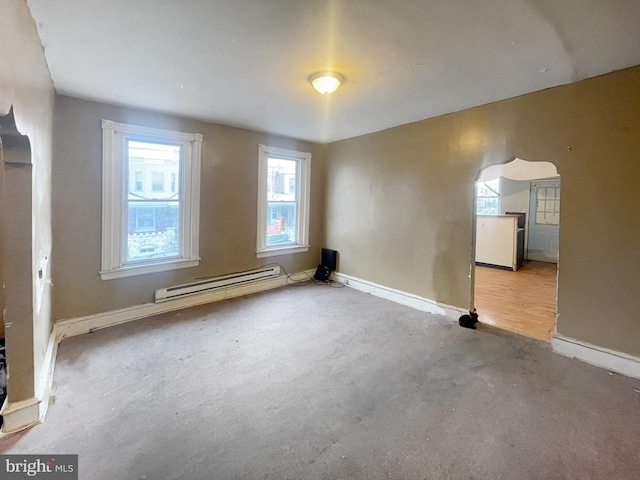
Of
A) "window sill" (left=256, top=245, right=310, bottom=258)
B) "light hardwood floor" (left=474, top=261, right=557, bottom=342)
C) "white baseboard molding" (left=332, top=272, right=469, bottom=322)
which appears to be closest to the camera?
"light hardwood floor" (left=474, top=261, right=557, bottom=342)

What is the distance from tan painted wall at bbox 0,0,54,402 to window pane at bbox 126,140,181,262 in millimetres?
1127

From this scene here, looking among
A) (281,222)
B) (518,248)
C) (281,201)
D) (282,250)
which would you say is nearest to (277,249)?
(282,250)

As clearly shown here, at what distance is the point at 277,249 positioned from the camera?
4.65m

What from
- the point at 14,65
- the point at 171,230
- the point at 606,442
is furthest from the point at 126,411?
the point at 606,442

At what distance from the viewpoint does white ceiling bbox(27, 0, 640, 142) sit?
1.64m

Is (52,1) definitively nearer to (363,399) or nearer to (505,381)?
(363,399)

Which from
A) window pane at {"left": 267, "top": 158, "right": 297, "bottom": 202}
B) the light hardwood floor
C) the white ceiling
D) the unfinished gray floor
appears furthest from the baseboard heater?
the light hardwood floor

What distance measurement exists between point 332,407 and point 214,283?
2579 millimetres

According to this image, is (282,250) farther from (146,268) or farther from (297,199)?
(146,268)

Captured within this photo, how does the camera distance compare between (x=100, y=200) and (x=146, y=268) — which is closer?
(x=100, y=200)

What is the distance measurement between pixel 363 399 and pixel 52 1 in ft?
9.50

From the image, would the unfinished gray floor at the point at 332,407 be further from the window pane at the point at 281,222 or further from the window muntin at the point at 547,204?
the window muntin at the point at 547,204

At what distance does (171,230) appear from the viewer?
3.70 metres

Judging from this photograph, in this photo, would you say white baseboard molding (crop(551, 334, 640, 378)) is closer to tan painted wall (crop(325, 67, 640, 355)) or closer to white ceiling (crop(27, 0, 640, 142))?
tan painted wall (crop(325, 67, 640, 355))
